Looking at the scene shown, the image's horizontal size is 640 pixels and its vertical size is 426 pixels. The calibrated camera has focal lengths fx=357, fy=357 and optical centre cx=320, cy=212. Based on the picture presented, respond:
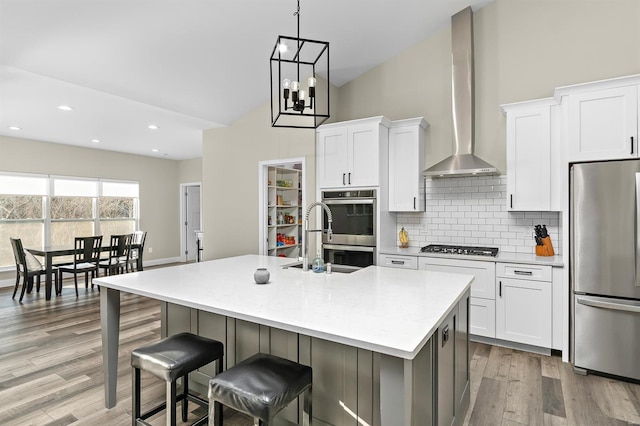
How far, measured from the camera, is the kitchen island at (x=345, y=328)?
1328 millimetres

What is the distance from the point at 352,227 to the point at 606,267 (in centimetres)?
241

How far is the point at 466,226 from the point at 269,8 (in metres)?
3.13

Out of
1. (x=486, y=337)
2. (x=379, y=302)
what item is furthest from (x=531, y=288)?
(x=379, y=302)

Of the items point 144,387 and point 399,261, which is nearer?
point 144,387

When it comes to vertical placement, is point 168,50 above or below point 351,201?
above

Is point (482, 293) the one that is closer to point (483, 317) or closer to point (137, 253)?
point (483, 317)

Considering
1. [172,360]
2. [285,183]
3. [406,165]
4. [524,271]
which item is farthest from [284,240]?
[172,360]

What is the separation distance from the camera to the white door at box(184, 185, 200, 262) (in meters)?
9.02

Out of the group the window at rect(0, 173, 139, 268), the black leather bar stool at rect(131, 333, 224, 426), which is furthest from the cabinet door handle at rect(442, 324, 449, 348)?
the window at rect(0, 173, 139, 268)

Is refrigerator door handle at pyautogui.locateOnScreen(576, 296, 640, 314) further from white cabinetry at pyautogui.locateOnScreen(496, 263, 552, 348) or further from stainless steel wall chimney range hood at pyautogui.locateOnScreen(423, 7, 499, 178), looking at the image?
stainless steel wall chimney range hood at pyautogui.locateOnScreen(423, 7, 499, 178)

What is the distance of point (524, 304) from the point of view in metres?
3.32

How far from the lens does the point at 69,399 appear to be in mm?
2492

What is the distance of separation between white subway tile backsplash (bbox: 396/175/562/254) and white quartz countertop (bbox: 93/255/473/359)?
1.93 meters

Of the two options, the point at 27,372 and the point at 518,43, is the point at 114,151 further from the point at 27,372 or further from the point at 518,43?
the point at 518,43
